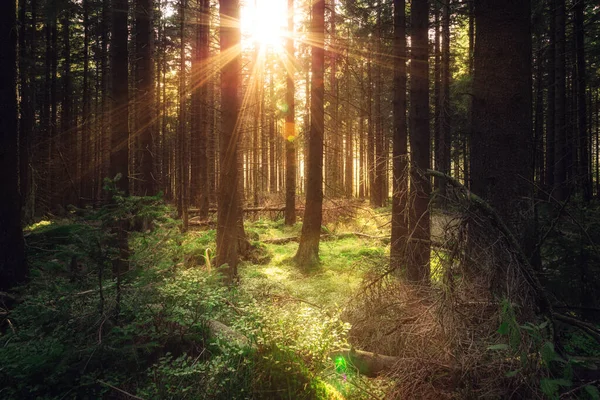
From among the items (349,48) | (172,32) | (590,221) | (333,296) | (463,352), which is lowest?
(333,296)

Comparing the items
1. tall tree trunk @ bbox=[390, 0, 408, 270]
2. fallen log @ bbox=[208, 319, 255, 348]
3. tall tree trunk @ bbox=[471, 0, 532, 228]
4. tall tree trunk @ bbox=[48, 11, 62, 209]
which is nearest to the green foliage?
tall tree trunk @ bbox=[471, 0, 532, 228]

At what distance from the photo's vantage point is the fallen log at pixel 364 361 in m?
4.12

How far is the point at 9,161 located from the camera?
19.8 feet

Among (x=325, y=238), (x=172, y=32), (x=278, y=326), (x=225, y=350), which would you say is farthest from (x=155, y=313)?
(x=172, y=32)

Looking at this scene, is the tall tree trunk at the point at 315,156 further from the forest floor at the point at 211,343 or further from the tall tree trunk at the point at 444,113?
the forest floor at the point at 211,343

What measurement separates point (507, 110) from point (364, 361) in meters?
3.78

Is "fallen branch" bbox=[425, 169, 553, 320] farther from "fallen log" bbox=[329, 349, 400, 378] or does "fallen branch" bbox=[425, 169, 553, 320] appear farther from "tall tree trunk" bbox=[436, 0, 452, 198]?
"fallen log" bbox=[329, 349, 400, 378]

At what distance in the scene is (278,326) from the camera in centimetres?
359

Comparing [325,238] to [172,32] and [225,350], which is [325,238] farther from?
[172,32]

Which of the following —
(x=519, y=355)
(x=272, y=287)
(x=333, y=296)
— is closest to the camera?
(x=519, y=355)

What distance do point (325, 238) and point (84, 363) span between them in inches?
405

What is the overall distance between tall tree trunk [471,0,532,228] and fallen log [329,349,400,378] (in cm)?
236

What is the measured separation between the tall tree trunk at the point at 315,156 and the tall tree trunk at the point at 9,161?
648 cm

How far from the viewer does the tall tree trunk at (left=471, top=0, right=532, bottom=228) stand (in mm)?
4246
